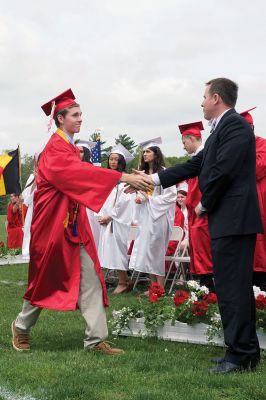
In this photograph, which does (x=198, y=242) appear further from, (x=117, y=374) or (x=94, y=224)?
(x=117, y=374)

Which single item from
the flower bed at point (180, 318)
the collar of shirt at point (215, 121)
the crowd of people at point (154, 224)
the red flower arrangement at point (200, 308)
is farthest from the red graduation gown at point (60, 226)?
the crowd of people at point (154, 224)

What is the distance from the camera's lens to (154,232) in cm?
982

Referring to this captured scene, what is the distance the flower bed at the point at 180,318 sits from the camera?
18.6 ft

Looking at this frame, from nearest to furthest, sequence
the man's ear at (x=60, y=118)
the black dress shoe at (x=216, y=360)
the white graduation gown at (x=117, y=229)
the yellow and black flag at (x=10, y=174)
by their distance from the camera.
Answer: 1. the black dress shoe at (x=216, y=360)
2. the man's ear at (x=60, y=118)
3. the white graduation gown at (x=117, y=229)
4. the yellow and black flag at (x=10, y=174)

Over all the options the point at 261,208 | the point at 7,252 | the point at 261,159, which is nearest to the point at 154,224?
the point at 261,208

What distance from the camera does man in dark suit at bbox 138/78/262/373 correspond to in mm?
4715

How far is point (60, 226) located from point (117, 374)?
4.79 ft

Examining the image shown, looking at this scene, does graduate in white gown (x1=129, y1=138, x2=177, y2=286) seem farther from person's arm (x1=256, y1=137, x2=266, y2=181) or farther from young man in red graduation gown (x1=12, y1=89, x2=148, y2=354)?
young man in red graduation gown (x1=12, y1=89, x2=148, y2=354)

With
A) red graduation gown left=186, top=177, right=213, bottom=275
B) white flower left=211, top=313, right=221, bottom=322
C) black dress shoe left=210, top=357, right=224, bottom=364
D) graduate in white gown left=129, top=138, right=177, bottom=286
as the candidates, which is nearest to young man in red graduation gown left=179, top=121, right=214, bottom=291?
red graduation gown left=186, top=177, right=213, bottom=275

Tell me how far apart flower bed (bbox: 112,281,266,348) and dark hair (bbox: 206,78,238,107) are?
1880mm

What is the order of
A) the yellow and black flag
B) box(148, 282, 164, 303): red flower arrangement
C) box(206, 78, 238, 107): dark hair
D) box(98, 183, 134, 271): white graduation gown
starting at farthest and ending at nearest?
the yellow and black flag → box(98, 183, 134, 271): white graduation gown → box(148, 282, 164, 303): red flower arrangement → box(206, 78, 238, 107): dark hair

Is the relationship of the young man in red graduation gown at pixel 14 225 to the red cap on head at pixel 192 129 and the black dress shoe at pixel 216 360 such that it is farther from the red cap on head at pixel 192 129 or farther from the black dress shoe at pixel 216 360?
the black dress shoe at pixel 216 360

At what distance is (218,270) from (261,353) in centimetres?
103

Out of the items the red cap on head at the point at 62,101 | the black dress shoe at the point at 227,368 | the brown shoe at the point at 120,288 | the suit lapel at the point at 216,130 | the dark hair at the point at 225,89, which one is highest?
the red cap on head at the point at 62,101
